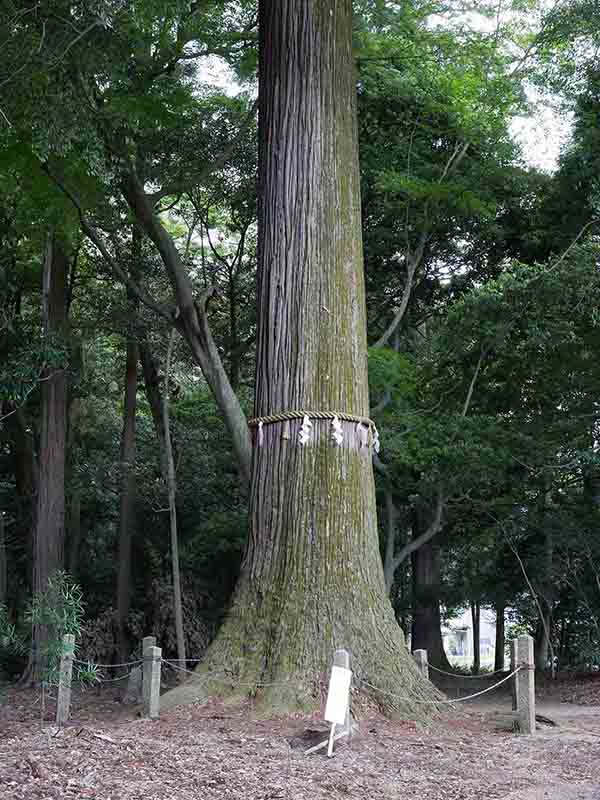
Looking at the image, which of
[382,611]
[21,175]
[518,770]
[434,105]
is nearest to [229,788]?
[518,770]

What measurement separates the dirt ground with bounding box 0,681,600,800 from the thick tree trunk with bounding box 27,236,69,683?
7419mm

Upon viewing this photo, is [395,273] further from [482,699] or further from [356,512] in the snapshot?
[356,512]

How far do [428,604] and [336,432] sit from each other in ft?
34.1

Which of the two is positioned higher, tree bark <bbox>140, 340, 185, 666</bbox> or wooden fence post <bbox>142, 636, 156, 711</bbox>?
tree bark <bbox>140, 340, 185, 666</bbox>

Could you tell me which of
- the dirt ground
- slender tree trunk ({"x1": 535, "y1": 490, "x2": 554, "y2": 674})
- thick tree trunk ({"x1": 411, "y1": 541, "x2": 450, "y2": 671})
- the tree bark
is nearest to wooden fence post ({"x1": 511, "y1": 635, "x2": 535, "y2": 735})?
the dirt ground

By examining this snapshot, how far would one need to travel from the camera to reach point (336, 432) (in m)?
6.82

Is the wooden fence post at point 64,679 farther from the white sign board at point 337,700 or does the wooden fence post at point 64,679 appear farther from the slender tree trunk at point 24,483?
the slender tree trunk at point 24,483

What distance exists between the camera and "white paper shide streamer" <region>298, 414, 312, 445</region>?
6812 millimetres

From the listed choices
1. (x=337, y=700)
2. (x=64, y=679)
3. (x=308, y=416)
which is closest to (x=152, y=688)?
(x=64, y=679)

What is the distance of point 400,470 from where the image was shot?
1330 centimetres

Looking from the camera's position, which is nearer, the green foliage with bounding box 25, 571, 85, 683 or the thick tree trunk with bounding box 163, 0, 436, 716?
the thick tree trunk with bounding box 163, 0, 436, 716

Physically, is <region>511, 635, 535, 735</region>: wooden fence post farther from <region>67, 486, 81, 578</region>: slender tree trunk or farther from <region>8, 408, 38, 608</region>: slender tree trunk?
<region>67, 486, 81, 578</region>: slender tree trunk

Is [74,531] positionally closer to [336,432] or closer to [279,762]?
[336,432]

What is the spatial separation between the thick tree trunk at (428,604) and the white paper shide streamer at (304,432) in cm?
998
